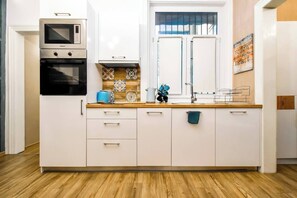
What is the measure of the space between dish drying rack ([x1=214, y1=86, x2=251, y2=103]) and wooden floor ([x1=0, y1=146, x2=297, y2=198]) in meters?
0.96

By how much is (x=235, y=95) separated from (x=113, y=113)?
1794 mm

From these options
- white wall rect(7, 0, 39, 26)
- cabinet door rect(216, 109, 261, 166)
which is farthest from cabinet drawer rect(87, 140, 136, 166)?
white wall rect(7, 0, 39, 26)

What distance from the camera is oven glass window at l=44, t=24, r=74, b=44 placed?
254cm

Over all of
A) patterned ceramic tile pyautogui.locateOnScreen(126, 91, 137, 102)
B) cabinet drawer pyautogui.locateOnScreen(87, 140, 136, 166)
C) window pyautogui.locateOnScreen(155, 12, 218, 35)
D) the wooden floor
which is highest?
window pyautogui.locateOnScreen(155, 12, 218, 35)

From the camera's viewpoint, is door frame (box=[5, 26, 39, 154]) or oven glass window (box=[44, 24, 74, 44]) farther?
door frame (box=[5, 26, 39, 154])

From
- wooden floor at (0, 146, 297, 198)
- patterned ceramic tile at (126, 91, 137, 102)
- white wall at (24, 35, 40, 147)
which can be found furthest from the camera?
white wall at (24, 35, 40, 147)

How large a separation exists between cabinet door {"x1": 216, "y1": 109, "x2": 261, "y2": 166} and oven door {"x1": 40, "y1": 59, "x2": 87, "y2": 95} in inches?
64.3

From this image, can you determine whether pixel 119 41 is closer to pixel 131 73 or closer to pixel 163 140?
pixel 131 73

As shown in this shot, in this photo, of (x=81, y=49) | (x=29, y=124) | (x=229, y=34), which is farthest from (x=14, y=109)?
(x=229, y=34)

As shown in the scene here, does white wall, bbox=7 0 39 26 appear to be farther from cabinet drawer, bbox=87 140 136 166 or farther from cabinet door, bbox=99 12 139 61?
cabinet drawer, bbox=87 140 136 166

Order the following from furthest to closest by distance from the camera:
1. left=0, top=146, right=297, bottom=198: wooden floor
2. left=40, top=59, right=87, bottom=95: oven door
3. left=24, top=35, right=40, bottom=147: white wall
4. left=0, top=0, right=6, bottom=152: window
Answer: left=24, top=35, right=40, bottom=147: white wall, left=0, top=0, right=6, bottom=152: window, left=40, top=59, right=87, bottom=95: oven door, left=0, top=146, right=297, bottom=198: wooden floor

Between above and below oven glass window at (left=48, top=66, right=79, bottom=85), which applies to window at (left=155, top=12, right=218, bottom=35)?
above

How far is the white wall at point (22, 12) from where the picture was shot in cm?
340

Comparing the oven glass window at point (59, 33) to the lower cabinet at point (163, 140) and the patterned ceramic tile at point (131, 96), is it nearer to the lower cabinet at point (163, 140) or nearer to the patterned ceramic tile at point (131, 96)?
the lower cabinet at point (163, 140)
